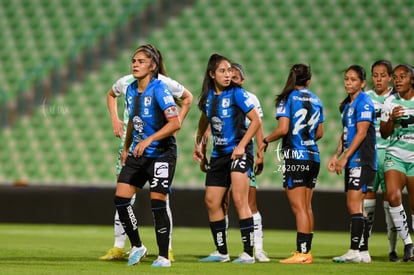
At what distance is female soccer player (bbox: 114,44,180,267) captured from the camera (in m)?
8.71

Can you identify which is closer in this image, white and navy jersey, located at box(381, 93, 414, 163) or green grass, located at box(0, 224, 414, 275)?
green grass, located at box(0, 224, 414, 275)

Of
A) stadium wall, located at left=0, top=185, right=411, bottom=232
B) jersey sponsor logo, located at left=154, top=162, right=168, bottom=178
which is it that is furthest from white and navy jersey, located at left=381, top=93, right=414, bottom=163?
stadium wall, located at left=0, top=185, right=411, bottom=232

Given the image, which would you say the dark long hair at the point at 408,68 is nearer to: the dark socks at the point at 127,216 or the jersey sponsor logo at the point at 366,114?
the jersey sponsor logo at the point at 366,114

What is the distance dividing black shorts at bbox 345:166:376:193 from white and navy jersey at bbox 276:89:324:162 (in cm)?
40

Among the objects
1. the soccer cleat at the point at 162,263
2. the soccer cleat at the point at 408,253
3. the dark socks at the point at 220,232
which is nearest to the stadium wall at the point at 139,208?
the soccer cleat at the point at 408,253

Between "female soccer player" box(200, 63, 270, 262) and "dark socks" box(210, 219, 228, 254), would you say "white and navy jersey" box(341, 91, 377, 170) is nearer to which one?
"female soccer player" box(200, 63, 270, 262)

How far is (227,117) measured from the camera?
367 inches

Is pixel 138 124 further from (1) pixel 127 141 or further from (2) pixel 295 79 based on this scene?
(2) pixel 295 79

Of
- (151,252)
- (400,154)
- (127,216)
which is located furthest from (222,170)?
(400,154)

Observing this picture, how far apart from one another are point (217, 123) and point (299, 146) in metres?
0.94

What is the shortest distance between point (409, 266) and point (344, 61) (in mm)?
11080

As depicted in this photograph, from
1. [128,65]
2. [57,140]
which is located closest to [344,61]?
[128,65]

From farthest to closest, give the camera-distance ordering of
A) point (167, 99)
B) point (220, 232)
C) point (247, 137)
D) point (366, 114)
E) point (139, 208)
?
point (139, 208)
point (366, 114)
point (220, 232)
point (247, 137)
point (167, 99)

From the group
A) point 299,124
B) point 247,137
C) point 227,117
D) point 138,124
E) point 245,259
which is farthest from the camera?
point 299,124
